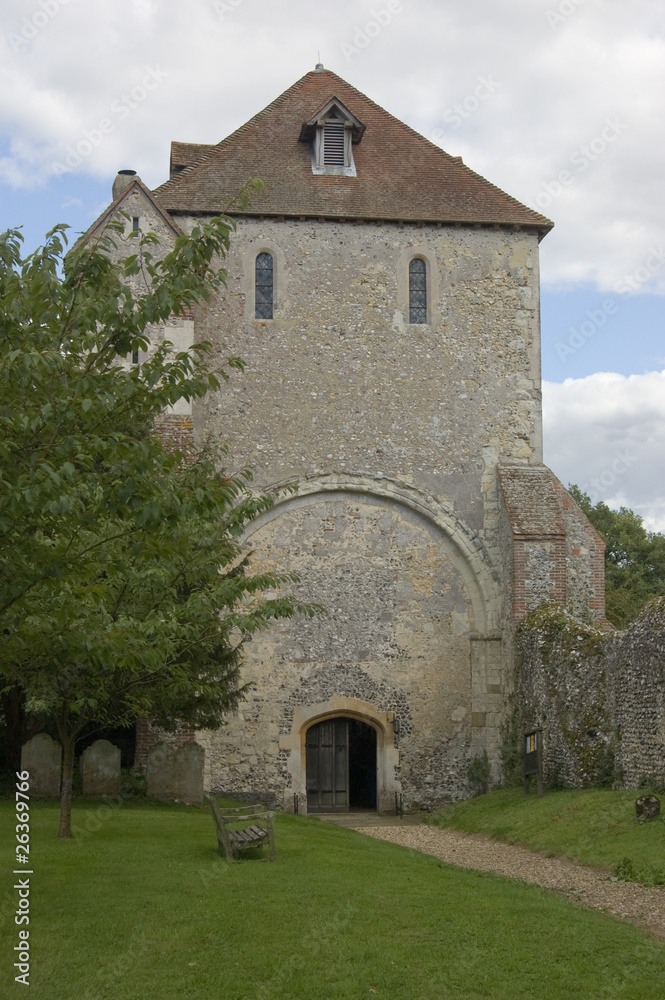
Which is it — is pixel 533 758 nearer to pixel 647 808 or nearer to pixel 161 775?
pixel 647 808

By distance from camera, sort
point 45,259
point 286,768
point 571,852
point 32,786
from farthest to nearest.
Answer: point 286,768 < point 32,786 < point 571,852 < point 45,259

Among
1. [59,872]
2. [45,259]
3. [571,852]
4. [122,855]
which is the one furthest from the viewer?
[571,852]

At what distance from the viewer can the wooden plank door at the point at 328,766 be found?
2014 centimetres

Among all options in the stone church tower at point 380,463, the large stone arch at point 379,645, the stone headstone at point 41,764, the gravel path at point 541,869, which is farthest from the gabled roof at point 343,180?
the gravel path at point 541,869

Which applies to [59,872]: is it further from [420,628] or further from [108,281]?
[420,628]

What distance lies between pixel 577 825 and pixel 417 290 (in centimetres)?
1166

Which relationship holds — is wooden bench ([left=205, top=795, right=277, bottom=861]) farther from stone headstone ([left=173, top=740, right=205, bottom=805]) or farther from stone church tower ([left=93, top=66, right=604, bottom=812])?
stone church tower ([left=93, top=66, right=604, bottom=812])

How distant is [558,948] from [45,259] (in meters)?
5.91

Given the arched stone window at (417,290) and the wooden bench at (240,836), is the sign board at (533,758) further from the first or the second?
the arched stone window at (417,290)

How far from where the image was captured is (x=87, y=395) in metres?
7.00

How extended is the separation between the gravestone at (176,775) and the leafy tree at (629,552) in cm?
2539

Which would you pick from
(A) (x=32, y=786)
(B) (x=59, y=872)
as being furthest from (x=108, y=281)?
(A) (x=32, y=786)

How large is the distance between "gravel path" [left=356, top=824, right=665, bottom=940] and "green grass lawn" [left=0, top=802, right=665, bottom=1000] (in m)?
0.45

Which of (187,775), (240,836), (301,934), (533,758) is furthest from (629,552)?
(301,934)
